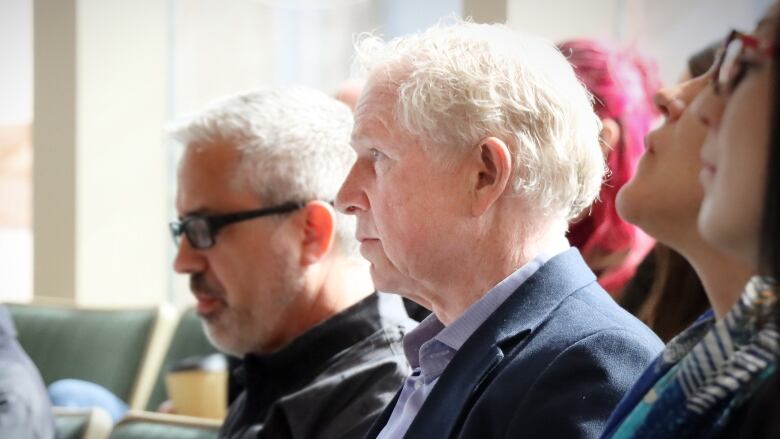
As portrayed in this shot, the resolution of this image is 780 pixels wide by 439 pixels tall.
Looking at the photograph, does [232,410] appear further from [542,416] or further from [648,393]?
[648,393]

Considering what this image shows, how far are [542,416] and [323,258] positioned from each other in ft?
3.04

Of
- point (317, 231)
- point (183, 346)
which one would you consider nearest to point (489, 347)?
point (317, 231)

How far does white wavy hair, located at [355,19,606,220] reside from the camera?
4.86 feet

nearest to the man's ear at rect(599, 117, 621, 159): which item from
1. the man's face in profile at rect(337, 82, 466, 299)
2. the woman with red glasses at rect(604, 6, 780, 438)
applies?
the man's face in profile at rect(337, 82, 466, 299)

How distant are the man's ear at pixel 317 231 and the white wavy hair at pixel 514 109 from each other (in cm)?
58

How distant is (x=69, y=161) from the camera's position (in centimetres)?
541

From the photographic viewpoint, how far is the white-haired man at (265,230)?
210 centimetres

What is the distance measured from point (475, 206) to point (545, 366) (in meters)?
0.27

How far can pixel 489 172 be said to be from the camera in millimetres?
1487

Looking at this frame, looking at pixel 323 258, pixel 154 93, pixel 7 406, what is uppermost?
pixel 323 258

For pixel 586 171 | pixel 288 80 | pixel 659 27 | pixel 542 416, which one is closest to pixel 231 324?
pixel 586 171

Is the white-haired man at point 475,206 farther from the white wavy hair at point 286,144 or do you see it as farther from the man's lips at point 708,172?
the white wavy hair at point 286,144

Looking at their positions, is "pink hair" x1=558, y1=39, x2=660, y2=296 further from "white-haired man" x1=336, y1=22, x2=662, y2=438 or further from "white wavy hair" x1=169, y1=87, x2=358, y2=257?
"white-haired man" x1=336, y1=22, x2=662, y2=438

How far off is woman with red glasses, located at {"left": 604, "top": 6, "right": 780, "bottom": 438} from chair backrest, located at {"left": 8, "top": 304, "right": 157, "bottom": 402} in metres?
3.26
